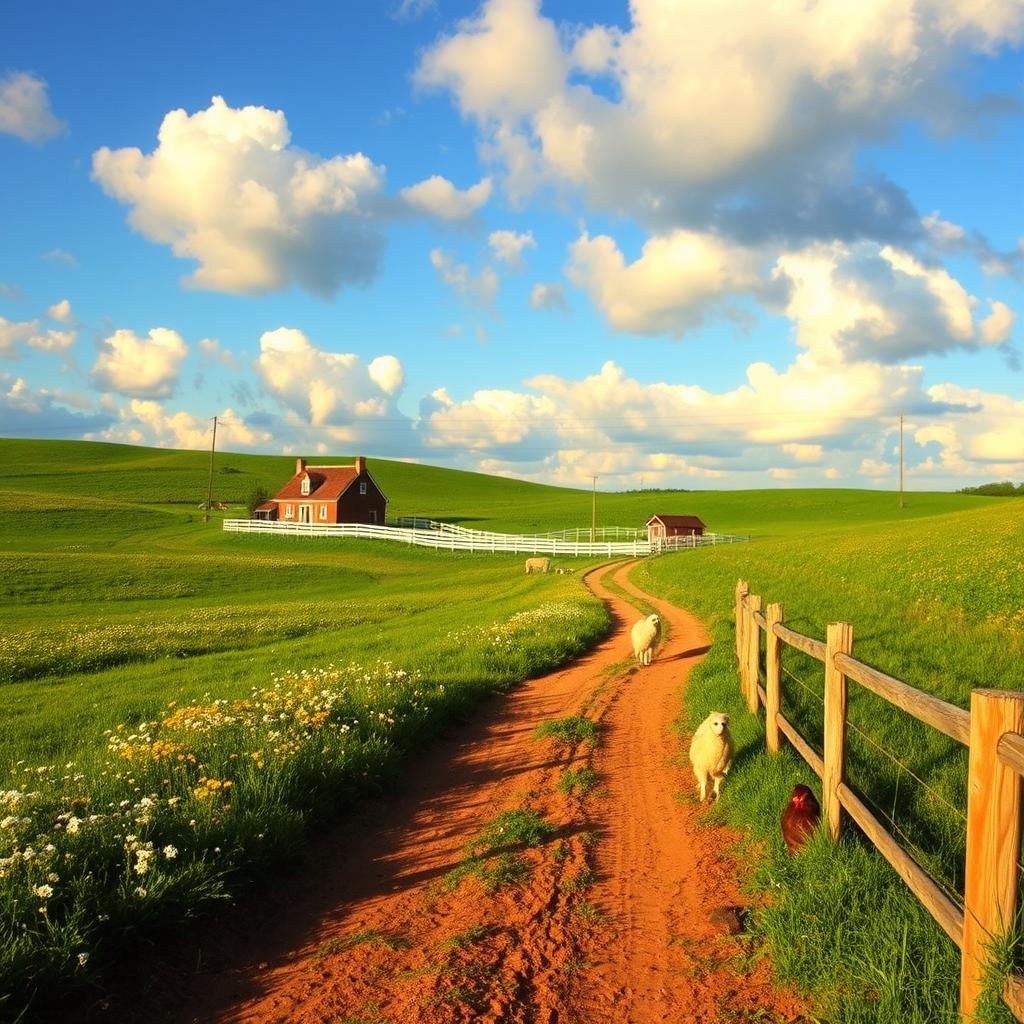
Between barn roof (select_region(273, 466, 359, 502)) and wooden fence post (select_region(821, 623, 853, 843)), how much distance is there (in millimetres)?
73325

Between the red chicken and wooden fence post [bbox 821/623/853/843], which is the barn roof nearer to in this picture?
wooden fence post [bbox 821/623/853/843]

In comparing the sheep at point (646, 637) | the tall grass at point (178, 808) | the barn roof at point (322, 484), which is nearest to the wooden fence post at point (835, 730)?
the tall grass at point (178, 808)

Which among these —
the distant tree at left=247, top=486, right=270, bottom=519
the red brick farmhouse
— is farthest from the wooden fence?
the distant tree at left=247, top=486, right=270, bottom=519

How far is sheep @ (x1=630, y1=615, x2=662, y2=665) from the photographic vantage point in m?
14.3

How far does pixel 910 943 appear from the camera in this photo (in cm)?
450

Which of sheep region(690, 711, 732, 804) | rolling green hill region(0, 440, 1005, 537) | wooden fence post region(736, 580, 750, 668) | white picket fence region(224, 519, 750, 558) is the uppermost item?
rolling green hill region(0, 440, 1005, 537)

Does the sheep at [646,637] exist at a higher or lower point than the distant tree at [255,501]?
lower

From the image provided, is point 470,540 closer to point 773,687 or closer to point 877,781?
point 773,687

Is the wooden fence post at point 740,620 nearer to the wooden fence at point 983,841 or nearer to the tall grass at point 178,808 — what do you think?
the tall grass at point 178,808

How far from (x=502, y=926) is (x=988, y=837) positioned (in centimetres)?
309

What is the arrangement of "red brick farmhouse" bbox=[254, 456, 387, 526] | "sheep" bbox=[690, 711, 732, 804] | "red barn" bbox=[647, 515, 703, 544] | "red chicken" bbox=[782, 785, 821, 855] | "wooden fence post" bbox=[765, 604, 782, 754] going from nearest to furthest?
"red chicken" bbox=[782, 785, 821, 855], "sheep" bbox=[690, 711, 732, 804], "wooden fence post" bbox=[765, 604, 782, 754], "red barn" bbox=[647, 515, 703, 544], "red brick farmhouse" bbox=[254, 456, 387, 526]

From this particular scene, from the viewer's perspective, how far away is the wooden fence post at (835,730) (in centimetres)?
620

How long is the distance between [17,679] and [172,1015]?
1820 centimetres

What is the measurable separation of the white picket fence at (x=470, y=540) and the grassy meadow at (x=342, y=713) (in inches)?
692
